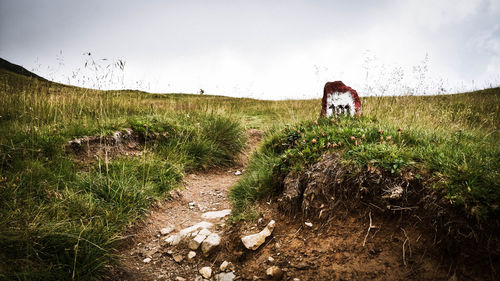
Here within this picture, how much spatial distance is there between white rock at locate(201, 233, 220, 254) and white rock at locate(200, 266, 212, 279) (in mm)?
209

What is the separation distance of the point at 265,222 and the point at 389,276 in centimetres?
134

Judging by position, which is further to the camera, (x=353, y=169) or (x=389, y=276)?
(x=353, y=169)

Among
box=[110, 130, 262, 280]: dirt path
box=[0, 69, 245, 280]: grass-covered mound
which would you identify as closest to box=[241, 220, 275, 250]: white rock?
box=[110, 130, 262, 280]: dirt path

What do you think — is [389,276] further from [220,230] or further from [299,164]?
[220,230]

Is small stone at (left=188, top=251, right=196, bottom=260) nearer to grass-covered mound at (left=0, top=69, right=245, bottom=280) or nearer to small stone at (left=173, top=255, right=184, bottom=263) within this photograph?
→ small stone at (left=173, top=255, right=184, bottom=263)

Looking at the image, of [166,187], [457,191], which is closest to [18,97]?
[166,187]

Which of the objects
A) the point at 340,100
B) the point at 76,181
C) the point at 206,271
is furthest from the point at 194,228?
the point at 340,100

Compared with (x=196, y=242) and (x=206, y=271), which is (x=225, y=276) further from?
(x=196, y=242)

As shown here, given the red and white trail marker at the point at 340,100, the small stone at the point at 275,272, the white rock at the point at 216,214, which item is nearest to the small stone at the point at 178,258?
the white rock at the point at 216,214

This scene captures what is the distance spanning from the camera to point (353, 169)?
2578mm

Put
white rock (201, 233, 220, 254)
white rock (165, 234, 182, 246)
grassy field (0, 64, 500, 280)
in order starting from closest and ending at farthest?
1. grassy field (0, 64, 500, 280)
2. white rock (201, 233, 220, 254)
3. white rock (165, 234, 182, 246)

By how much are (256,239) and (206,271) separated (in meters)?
0.60

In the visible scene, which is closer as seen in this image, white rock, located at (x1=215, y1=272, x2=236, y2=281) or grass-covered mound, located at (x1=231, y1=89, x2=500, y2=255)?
grass-covered mound, located at (x1=231, y1=89, x2=500, y2=255)

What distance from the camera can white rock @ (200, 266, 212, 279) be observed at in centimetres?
233
